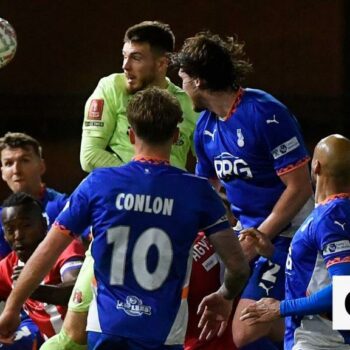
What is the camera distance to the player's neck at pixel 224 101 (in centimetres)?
525

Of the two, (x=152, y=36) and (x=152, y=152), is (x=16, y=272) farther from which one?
(x=152, y=152)

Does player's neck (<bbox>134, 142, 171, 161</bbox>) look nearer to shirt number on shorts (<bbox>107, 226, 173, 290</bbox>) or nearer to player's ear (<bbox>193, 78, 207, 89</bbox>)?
shirt number on shorts (<bbox>107, 226, 173, 290</bbox>)

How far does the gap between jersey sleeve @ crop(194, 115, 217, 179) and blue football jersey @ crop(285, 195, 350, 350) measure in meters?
1.01

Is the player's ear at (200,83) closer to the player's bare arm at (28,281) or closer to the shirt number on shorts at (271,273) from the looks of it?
the shirt number on shorts at (271,273)

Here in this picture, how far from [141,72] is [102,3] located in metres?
4.26

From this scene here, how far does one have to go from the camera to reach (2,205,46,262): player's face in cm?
592

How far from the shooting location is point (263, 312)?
4.43m

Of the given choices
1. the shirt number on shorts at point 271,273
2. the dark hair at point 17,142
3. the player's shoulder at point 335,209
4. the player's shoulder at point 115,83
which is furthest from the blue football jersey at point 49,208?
the player's shoulder at point 335,209

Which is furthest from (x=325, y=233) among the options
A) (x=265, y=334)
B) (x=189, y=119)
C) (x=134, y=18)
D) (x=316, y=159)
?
(x=134, y=18)

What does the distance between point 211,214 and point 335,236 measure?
42 centimetres

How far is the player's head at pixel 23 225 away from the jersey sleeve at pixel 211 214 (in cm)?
186

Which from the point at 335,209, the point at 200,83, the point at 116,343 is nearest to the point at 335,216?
the point at 335,209

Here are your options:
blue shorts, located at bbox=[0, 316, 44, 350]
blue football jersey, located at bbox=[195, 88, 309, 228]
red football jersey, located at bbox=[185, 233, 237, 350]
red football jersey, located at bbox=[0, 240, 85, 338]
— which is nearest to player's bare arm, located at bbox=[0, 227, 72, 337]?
red football jersey, located at bbox=[185, 233, 237, 350]

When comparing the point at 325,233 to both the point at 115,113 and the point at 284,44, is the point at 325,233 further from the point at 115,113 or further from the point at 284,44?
the point at 284,44
